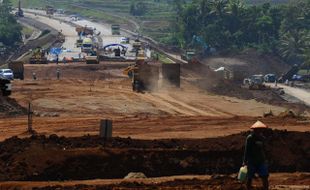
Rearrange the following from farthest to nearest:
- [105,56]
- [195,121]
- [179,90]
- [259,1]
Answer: [259,1], [105,56], [179,90], [195,121]

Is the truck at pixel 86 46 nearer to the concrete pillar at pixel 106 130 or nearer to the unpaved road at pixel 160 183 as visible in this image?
the concrete pillar at pixel 106 130

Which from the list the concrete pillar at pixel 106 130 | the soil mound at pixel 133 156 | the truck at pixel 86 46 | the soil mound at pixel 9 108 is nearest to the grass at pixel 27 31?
the truck at pixel 86 46

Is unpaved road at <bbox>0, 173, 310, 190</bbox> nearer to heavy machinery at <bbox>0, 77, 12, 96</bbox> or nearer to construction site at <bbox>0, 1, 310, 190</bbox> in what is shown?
construction site at <bbox>0, 1, 310, 190</bbox>

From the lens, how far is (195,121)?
130ft

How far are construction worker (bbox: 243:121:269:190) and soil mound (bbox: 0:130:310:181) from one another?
700cm

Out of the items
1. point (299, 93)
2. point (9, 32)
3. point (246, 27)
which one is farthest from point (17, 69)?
point (246, 27)

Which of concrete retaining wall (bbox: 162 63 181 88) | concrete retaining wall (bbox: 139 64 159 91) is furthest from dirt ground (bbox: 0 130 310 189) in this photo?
concrete retaining wall (bbox: 162 63 181 88)

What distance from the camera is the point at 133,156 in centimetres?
2588

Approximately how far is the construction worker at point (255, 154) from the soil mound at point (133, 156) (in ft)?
23.0

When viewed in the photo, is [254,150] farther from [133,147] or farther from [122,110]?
[122,110]

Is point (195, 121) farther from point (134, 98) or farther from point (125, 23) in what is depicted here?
point (125, 23)

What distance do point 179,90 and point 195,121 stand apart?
22214 mm

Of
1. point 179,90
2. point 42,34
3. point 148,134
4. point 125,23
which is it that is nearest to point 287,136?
point 148,134

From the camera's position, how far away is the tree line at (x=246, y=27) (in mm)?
122000
